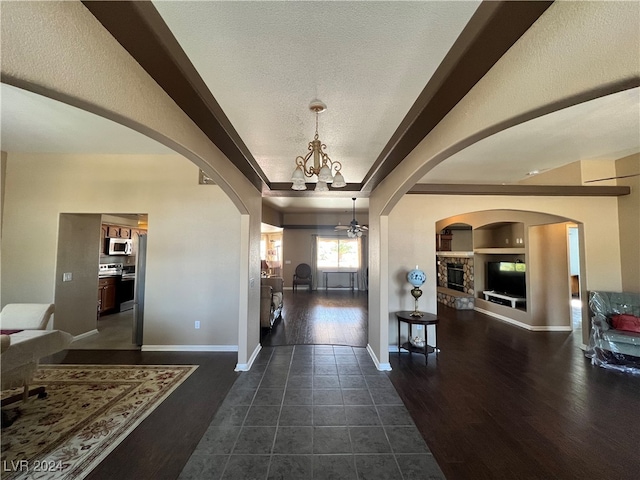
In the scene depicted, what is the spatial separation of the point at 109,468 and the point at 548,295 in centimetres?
689

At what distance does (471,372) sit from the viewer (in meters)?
3.41

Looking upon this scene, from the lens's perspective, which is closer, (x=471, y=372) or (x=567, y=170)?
(x=471, y=372)

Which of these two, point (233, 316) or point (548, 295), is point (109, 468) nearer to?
point (233, 316)

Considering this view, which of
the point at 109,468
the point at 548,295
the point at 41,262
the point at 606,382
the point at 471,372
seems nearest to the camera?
the point at 109,468

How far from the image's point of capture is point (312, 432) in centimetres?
224

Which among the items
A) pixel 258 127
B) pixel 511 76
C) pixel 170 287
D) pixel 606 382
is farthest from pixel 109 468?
pixel 606 382

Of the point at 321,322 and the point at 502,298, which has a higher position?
the point at 502,298

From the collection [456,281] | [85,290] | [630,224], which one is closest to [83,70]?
[85,290]

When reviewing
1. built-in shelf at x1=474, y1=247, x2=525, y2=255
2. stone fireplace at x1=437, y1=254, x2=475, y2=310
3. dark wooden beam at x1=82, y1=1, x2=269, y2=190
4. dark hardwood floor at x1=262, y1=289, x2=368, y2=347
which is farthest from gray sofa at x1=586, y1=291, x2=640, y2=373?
dark wooden beam at x1=82, y1=1, x2=269, y2=190

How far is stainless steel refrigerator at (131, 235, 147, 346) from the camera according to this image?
4.17 metres

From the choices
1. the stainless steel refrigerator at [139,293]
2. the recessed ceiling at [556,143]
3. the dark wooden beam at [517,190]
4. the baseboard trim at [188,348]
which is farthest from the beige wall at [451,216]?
the stainless steel refrigerator at [139,293]

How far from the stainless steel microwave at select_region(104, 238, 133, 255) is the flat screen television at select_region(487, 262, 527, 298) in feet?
29.8

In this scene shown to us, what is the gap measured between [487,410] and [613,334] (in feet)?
8.01

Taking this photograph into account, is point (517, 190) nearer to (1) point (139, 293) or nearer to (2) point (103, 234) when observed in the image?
(1) point (139, 293)
